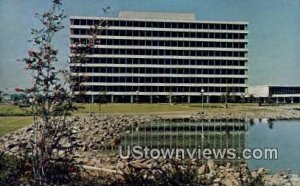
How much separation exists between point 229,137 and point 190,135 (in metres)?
0.35

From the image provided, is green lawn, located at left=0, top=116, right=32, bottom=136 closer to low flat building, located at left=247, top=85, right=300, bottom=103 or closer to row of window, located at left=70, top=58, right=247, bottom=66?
row of window, located at left=70, top=58, right=247, bottom=66

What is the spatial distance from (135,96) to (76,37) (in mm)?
728

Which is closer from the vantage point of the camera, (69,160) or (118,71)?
(69,160)

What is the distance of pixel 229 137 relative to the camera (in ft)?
14.9

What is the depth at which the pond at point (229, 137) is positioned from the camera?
14.2 ft

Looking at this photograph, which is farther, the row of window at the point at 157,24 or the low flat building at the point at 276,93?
the low flat building at the point at 276,93

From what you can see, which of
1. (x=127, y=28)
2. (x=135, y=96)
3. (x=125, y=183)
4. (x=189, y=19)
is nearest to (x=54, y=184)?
(x=125, y=183)

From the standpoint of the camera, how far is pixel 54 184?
4164 millimetres

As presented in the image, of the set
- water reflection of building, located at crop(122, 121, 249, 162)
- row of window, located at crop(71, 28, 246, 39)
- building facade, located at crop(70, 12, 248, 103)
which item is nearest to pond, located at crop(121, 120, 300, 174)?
water reflection of building, located at crop(122, 121, 249, 162)

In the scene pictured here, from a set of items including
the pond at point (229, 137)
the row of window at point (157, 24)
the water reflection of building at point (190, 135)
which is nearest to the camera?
the row of window at point (157, 24)

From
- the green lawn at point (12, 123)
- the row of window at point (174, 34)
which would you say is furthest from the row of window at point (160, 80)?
the green lawn at point (12, 123)

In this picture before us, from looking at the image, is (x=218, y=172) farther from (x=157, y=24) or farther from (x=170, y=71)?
(x=157, y=24)

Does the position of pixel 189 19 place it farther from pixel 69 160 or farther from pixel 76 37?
pixel 69 160

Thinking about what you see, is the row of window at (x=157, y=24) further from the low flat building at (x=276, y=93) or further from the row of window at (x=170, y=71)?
the low flat building at (x=276, y=93)
